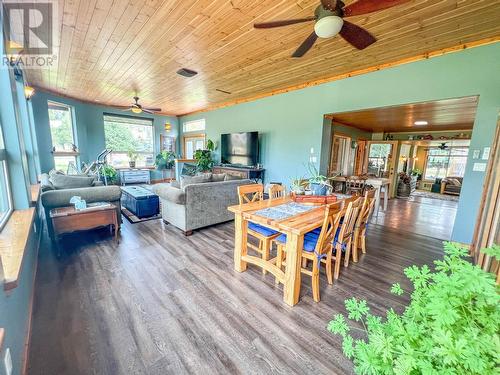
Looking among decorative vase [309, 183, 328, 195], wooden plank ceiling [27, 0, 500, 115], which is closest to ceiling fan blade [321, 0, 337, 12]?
wooden plank ceiling [27, 0, 500, 115]

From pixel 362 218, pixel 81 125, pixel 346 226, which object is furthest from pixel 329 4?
pixel 81 125

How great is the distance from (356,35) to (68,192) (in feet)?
13.0

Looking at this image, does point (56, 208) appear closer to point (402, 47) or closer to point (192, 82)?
point (192, 82)

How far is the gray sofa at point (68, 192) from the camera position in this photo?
2898 millimetres

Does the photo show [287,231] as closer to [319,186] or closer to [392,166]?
[319,186]

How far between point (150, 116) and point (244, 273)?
8.33 m

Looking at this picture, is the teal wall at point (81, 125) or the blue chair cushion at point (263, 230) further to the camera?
the teal wall at point (81, 125)

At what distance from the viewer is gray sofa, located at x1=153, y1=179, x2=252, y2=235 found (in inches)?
132

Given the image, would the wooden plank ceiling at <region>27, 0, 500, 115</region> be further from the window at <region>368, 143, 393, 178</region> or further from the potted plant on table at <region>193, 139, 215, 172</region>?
the window at <region>368, 143, 393, 178</region>

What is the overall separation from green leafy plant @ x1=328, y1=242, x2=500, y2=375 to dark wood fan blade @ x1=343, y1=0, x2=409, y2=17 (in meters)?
1.80

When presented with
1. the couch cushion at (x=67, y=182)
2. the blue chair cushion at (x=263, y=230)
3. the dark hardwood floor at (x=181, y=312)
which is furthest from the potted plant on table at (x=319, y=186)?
the couch cushion at (x=67, y=182)

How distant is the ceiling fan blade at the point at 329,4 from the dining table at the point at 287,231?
1.79 m

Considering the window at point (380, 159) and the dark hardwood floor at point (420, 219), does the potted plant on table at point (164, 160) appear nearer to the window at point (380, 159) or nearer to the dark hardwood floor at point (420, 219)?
the dark hardwood floor at point (420, 219)

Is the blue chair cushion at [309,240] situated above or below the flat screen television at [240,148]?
below
